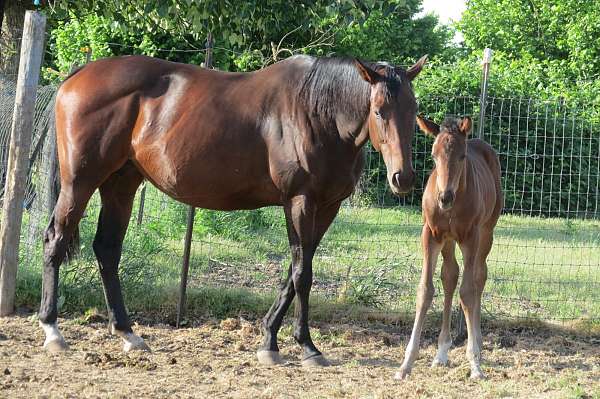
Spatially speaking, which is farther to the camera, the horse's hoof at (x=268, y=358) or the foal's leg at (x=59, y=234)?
the foal's leg at (x=59, y=234)

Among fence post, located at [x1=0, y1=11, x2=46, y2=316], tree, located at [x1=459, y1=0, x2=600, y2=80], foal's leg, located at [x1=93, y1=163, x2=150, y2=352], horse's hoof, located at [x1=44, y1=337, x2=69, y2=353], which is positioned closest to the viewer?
horse's hoof, located at [x1=44, y1=337, x2=69, y2=353]

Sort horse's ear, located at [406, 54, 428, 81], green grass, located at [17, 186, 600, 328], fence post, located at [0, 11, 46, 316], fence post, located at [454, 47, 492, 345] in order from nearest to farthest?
1. horse's ear, located at [406, 54, 428, 81]
2. fence post, located at [454, 47, 492, 345]
3. fence post, located at [0, 11, 46, 316]
4. green grass, located at [17, 186, 600, 328]

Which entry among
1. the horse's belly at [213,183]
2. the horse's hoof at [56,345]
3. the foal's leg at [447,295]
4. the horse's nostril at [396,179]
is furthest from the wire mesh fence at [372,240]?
the horse's nostril at [396,179]

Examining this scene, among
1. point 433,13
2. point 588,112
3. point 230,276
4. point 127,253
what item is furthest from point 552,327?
point 433,13

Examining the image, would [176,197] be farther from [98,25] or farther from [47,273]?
[98,25]

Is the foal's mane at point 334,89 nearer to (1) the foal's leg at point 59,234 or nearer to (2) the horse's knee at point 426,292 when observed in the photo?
(2) the horse's knee at point 426,292

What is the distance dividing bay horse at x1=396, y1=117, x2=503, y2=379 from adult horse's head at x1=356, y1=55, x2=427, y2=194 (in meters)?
0.23

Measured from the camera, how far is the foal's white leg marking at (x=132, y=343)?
570 centimetres

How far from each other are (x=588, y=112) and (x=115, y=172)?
4.92 meters

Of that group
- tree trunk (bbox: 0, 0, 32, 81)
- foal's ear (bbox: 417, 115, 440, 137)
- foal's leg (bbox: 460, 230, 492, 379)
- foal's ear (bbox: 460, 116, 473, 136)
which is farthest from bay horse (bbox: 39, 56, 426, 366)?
tree trunk (bbox: 0, 0, 32, 81)

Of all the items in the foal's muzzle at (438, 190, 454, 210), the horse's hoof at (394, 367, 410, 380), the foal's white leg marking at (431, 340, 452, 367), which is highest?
the foal's muzzle at (438, 190, 454, 210)

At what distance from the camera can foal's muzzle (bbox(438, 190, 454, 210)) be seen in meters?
4.96

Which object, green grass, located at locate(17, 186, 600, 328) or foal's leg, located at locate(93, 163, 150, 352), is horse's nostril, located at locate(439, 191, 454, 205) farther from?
foal's leg, located at locate(93, 163, 150, 352)

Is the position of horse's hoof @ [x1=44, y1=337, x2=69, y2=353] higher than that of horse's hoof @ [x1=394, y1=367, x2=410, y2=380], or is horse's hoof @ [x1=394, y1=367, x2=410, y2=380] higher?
horse's hoof @ [x1=394, y1=367, x2=410, y2=380]
